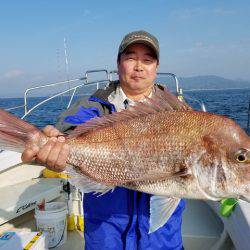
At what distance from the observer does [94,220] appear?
291 cm

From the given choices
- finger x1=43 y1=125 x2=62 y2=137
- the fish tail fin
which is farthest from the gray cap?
the fish tail fin

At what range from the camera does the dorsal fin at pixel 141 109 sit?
251cm

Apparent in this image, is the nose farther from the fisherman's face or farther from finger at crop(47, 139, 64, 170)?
finger at crop(47, 139, 64, 170)

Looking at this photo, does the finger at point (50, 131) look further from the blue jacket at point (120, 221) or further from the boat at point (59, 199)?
the boat at point (59, 199)

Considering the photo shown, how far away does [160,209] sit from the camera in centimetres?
254

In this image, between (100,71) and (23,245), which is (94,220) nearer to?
(23,245)

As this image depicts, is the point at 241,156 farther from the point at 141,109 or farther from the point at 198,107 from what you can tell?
the point at 198,107

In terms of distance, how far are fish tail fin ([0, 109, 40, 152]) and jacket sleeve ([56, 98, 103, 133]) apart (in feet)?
1.09

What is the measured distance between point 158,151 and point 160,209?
43 centimetres

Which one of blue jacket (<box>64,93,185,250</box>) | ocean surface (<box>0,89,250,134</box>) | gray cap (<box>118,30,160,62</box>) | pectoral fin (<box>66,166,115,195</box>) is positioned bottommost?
ocean surface (<box>0,89,250,134</box>)

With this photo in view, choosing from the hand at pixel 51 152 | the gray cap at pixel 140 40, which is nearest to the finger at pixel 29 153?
the hand at pixel 51 152

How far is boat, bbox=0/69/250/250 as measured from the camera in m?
4.15

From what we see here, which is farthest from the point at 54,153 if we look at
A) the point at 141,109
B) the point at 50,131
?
the point at 141,109

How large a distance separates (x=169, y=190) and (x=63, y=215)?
2.64 m
